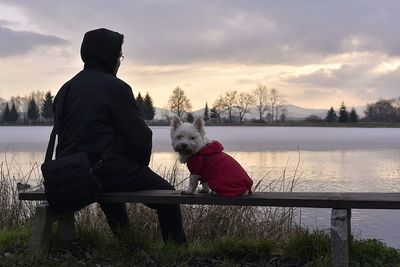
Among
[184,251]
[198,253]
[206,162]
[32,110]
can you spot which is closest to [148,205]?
[184,251]

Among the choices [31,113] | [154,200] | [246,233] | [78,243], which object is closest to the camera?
[154,200]

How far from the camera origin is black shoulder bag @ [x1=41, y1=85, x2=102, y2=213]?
14.9 feet

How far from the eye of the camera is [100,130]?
15.7 ft

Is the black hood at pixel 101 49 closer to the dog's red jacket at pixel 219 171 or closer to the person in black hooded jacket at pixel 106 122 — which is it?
the person in black hooded jacket at pixel 106 122

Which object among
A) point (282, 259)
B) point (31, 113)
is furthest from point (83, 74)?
point (31, 113)

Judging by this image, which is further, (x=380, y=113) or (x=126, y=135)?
(x=380, y=113)

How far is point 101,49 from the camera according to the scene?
4.98m

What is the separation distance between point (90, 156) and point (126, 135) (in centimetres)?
38

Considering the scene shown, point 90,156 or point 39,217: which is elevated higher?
point 90,156

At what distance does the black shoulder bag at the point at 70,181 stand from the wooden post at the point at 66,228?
0.70 metres

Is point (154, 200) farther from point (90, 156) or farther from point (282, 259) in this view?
point (282, 259)

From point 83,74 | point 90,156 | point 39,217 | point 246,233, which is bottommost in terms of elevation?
point 246,233

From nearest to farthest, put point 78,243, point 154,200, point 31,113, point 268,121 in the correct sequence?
point 154,200, point 78,243, point 268,121, point 31,113

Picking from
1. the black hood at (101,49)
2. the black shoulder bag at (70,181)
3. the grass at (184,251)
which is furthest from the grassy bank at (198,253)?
the black hood at (101,49)
